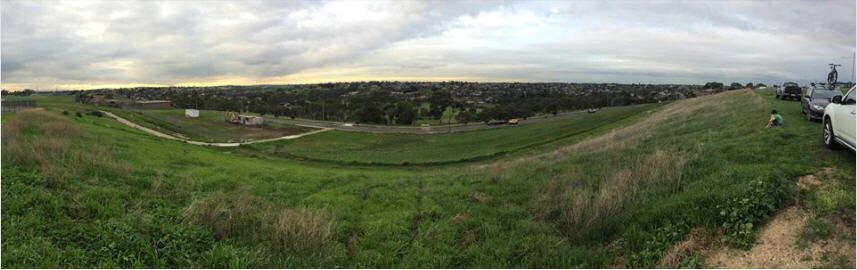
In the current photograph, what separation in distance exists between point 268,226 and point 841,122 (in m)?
11.9

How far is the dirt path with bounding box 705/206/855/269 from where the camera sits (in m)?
6.96

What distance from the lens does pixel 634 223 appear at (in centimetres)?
923

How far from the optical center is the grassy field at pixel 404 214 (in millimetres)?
7828

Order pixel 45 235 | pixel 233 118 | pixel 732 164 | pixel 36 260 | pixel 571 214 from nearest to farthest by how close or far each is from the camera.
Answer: pixel 36 260 → pixel 45 235 → pixel 571 214 → pixel 732 164 → pixel 233 118

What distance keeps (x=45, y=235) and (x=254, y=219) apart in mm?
3178

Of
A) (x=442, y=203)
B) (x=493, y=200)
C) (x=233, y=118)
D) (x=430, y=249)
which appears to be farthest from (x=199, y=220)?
(x=233, y=118)

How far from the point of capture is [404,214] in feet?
37.4

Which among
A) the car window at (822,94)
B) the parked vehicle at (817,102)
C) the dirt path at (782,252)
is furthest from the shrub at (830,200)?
the car window at (822,94)

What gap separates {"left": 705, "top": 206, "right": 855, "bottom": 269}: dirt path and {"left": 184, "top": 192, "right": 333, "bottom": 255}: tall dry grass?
20.4 ft

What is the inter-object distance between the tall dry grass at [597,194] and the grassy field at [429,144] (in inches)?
1022

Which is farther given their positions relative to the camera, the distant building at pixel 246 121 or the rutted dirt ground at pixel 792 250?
the distant building at pixel 246 121

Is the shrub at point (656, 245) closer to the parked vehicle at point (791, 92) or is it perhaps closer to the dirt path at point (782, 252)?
the dirt path at point (782, 252)

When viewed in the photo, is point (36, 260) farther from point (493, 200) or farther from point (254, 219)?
point (493, 200)

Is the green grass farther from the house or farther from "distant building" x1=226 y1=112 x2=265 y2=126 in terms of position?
the house
